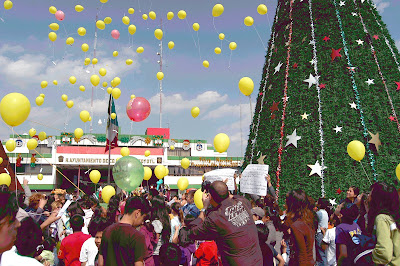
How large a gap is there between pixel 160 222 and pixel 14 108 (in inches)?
122

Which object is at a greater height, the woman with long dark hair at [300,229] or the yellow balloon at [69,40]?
the yellow balloon at [69,40]

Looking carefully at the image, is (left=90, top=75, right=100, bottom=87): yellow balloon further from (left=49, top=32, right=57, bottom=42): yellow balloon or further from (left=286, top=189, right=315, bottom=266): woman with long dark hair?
(left=286, top=189, right=315, bottom=266): woman with long dark hair

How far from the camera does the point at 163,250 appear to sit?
3.31 m

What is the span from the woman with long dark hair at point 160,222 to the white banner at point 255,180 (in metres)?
3.41

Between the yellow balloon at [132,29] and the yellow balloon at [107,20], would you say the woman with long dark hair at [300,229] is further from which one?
the yellow balloon at [107,20]

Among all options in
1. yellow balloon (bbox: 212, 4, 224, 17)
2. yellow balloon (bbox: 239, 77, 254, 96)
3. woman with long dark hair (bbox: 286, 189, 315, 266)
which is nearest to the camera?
woman with long dark hair (bbox: 286, 189, 315, 266)

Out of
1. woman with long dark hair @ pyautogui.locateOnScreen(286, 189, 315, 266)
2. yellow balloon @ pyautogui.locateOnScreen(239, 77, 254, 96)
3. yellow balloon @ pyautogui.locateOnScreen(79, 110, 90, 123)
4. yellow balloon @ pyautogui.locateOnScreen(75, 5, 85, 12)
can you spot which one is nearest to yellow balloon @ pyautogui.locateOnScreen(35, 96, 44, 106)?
yellow balloon @ pyautogui.locateOnScreen(79, 110, 90, 123)

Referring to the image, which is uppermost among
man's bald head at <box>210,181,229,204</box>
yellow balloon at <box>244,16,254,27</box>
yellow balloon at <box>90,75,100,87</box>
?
yellow balloon at <box>244,16,254,27</box>

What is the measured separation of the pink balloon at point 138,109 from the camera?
9.20m

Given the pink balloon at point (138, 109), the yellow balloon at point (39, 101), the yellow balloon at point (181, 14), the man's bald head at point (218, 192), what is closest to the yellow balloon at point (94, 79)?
the pink balloon at point (138, 109)

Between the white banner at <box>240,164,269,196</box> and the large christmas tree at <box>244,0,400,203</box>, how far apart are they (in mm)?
1386

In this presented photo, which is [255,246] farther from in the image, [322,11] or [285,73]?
[322,11]

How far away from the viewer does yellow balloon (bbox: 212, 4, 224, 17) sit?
8.30 m

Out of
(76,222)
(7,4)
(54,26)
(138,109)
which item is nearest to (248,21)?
(138,109)
